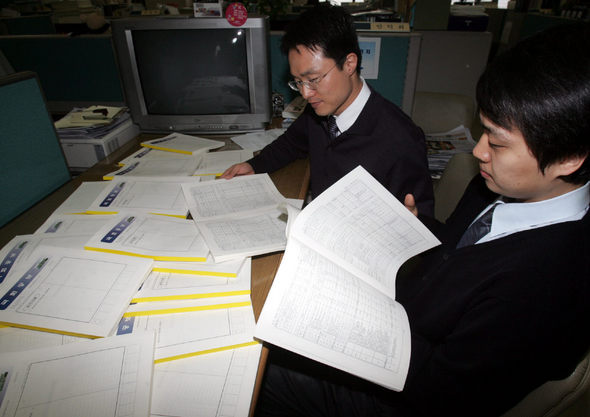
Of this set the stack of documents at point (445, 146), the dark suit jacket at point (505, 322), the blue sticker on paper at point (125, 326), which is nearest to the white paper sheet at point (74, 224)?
the blue sticker on paper at point (125, 326)

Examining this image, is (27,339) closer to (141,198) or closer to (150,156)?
(141,198)

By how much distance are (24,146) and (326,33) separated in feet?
3.31

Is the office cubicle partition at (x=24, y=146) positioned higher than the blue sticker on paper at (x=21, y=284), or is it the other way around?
the office cubicle partition at (x=24, y=146)

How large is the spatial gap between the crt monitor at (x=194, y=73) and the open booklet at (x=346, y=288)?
0.98 m

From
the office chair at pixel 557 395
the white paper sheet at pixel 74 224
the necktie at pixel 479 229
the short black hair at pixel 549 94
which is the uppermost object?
the short black hair at pixel 549 94

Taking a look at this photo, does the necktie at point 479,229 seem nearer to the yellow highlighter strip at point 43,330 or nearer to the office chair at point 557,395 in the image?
the office chair at point 557,395

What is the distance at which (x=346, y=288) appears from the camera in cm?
62

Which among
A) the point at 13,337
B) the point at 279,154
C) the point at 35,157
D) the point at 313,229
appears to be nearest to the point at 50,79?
the point at 35,157

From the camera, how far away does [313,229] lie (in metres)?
0.65

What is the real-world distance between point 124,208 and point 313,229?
0.67 m

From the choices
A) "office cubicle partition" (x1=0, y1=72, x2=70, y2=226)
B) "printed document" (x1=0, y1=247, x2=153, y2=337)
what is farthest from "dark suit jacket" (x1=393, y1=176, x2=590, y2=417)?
"office cubicle partition" (x1=0, y1=72, x2=70, y2=226)

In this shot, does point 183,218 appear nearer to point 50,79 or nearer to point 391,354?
point 391,354

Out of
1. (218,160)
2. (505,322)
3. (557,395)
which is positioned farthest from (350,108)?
(557,395)

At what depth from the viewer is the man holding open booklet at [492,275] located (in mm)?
519
